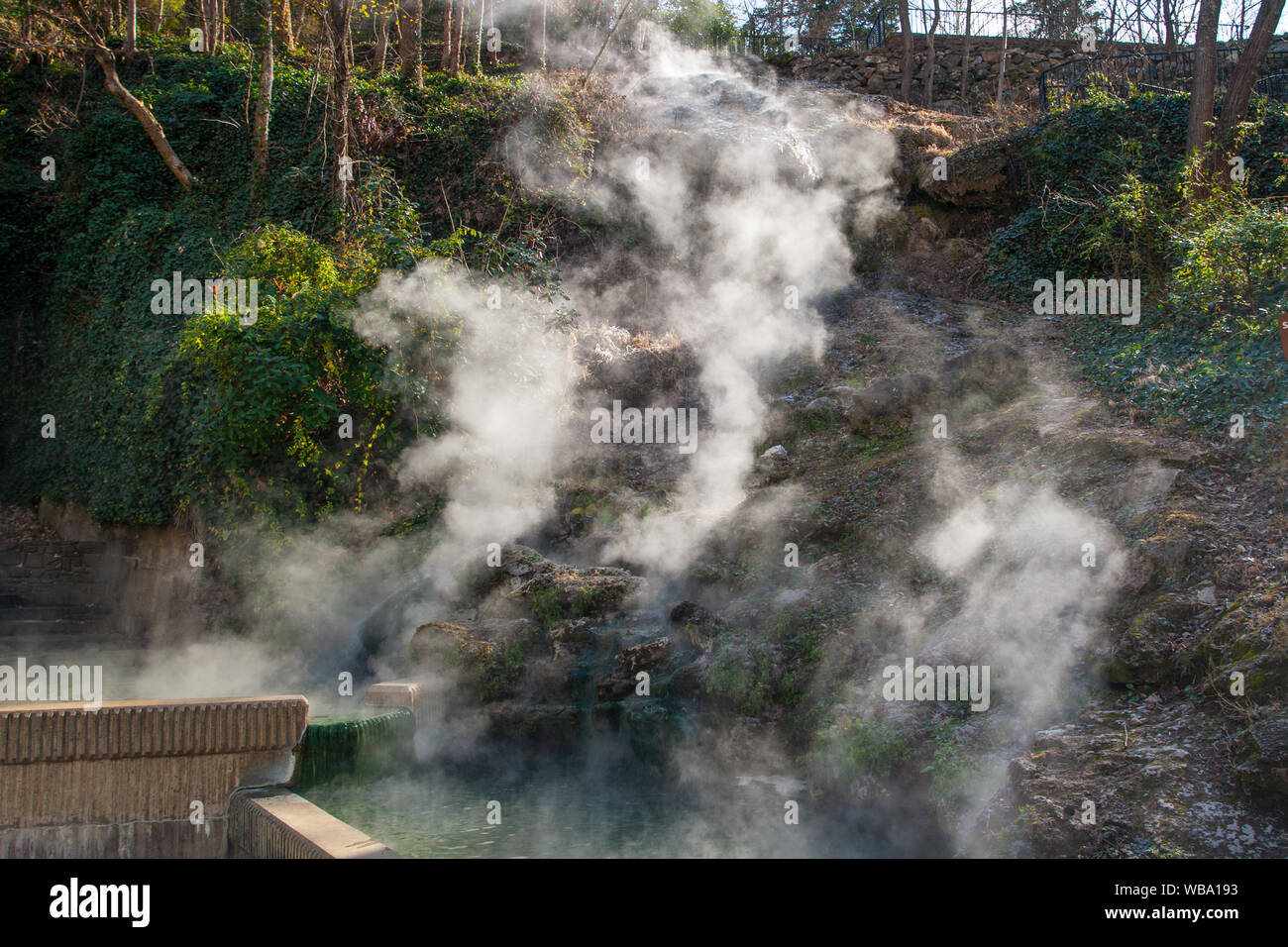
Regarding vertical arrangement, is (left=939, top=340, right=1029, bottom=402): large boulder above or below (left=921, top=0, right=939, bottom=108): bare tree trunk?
below

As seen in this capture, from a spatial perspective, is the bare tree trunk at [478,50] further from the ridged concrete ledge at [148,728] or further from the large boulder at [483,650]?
the ridged concrete ledge at [148,728]

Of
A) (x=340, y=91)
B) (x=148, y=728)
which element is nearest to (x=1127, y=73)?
(x=340, y=91)

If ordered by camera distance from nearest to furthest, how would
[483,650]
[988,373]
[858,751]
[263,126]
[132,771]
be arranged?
[132,771], [858,751], [483,650], [988,373], [263,126]

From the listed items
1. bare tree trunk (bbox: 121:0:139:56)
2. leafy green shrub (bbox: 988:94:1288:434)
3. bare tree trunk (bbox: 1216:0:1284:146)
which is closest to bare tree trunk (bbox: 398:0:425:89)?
bare tree trunk (bbox: 121:0:139:56)

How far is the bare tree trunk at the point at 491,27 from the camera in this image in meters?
16.4

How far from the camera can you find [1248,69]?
9820mm

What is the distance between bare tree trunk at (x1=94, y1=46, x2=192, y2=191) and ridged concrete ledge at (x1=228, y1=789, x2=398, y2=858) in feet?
33.9

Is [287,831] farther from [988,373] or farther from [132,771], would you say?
[988,373]

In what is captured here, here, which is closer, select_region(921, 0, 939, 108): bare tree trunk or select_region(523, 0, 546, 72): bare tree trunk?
select_region(523, 0, 546, 72): bare tree trunk

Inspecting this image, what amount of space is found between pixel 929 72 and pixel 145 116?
1361 centimetres

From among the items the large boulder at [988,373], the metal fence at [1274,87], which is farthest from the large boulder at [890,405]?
the metal fence at [1274,87]

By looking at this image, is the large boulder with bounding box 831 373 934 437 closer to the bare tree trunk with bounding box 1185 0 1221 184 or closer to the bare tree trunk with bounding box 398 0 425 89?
the bare tree trunk with bounding box 1185 0 1221 184

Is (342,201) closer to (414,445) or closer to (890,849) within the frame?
(414,445)

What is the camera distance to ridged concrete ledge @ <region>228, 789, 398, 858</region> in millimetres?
3719
